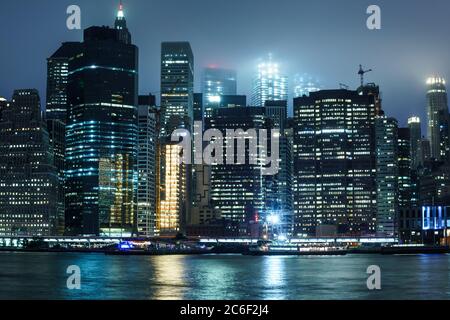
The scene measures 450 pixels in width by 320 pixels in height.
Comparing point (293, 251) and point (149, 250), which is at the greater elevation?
point (293, 251)

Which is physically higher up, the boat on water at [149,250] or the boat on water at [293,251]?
the boat on water at [293,251]

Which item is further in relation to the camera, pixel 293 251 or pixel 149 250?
pixel 149 250

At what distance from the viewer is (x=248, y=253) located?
17650 cm

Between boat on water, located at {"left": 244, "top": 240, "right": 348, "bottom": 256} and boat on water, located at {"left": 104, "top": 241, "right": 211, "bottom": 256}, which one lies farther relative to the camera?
boat on water, located at {"left": 104, "top": 241, "right": 211, "bottom": 256}

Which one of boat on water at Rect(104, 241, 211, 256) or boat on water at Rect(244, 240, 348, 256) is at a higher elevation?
boat on water at Rect(244, 240, 348, 256)

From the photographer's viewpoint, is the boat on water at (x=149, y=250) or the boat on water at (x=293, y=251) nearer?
the boat on water at (x=293, y=251)

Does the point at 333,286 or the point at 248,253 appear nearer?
the point at 333,286

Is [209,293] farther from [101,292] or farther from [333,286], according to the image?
[333,286]
